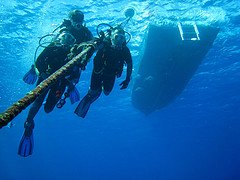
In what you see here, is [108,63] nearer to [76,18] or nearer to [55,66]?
[55,66]

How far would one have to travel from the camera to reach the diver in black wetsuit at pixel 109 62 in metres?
7.57

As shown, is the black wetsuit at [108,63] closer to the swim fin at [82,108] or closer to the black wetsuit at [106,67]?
the black wetsuit at [106,67]

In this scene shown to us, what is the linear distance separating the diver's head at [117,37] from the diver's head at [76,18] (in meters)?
1.38

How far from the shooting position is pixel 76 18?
8266 millimetres

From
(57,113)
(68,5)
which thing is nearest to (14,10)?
(68,5)

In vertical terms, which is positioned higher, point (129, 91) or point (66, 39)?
point (129, 91)

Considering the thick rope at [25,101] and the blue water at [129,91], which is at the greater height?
the blue water at [129,91]

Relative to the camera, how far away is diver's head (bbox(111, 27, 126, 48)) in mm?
7395

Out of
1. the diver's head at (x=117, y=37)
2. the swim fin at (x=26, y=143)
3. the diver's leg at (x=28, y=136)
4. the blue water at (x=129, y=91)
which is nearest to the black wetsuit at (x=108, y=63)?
the diver's head at (x=117, y=37)

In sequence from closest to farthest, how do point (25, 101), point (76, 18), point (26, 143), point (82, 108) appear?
point (25, 101), point (76, 18), point (26, 143), point (82, 108)

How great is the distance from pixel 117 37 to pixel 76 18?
173 centimetres

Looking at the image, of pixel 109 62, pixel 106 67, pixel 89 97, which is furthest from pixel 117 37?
pixel 89 97

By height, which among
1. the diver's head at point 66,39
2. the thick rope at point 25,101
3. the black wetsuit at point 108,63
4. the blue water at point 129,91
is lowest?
the thick rope at point 25,101

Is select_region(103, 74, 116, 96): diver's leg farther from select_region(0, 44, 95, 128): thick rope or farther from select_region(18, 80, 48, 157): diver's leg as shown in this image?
select_region(0, 44, 95, 128): thick rope
